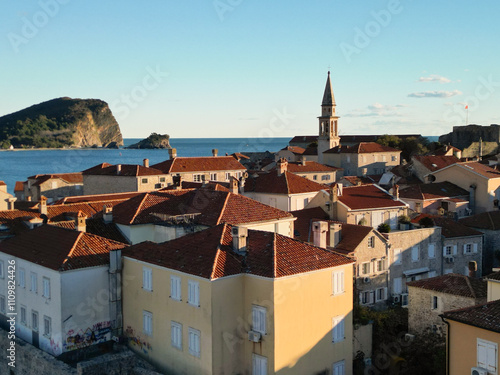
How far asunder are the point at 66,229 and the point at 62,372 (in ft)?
21.2

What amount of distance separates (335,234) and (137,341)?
13.3m

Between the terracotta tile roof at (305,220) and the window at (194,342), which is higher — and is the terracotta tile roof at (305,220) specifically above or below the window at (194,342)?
above

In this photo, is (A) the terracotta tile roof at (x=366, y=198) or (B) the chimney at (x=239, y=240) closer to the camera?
(B) the chimney at (x=239, y=240)

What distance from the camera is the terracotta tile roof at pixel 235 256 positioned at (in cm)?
2159

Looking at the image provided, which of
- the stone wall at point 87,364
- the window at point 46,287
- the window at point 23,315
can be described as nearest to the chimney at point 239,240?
the stone wall at point 87,364

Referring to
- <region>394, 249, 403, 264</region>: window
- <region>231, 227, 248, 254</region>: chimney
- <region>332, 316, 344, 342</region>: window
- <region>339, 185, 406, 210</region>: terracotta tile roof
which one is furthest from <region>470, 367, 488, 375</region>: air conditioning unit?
<region>339, 185, 406, 210</region>: terracotta tile roof

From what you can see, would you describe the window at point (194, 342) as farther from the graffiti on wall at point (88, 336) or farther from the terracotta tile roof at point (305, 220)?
the terracotta tile roof at point (305, 220)

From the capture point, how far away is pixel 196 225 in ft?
94.6

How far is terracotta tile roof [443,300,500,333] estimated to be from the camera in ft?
59.4

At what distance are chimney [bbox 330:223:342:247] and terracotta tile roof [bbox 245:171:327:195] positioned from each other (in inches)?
530

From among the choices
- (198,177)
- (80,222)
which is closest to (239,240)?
(80,222)

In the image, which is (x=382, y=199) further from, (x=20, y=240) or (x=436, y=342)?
(x=20, y=240)

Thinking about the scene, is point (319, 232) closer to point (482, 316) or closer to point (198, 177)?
point (482, 316)

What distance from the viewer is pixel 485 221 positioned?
139 feet
